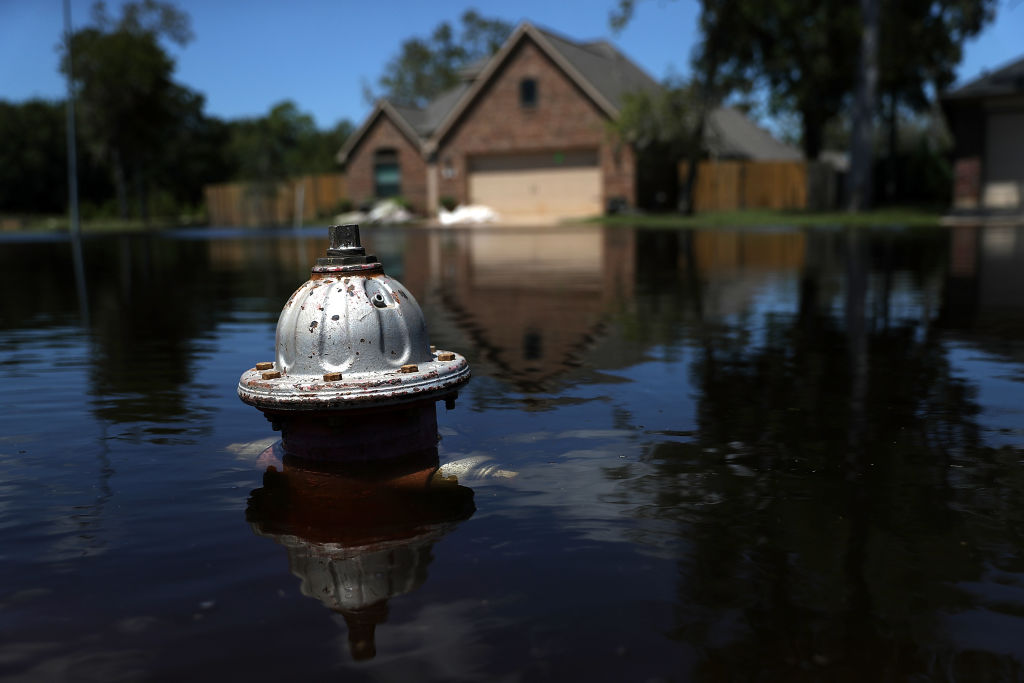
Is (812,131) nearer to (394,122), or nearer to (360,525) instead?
(394,122)

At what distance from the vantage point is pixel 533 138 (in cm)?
4138

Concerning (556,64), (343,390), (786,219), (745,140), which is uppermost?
(556,64)

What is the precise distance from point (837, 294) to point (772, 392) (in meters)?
5.77

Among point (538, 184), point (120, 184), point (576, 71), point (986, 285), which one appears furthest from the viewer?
point (120, 184)

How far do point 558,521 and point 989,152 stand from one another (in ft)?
100

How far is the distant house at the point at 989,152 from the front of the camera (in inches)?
1154

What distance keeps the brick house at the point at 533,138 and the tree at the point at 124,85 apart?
19.9 m

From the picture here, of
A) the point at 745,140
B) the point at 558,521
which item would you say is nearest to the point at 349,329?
the point at 558,521

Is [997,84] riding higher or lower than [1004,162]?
higher

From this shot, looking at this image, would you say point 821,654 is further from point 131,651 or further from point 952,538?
point 131,651

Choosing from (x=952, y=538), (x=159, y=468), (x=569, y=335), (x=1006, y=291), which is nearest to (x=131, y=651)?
(x=159, y=468)

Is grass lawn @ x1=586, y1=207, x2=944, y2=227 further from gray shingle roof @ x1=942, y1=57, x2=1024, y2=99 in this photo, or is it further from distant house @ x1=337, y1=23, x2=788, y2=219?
distant house @ x1=337, y1=23, x2=788, y2=219

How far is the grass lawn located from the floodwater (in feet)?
72.1

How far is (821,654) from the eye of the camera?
8.49ft
